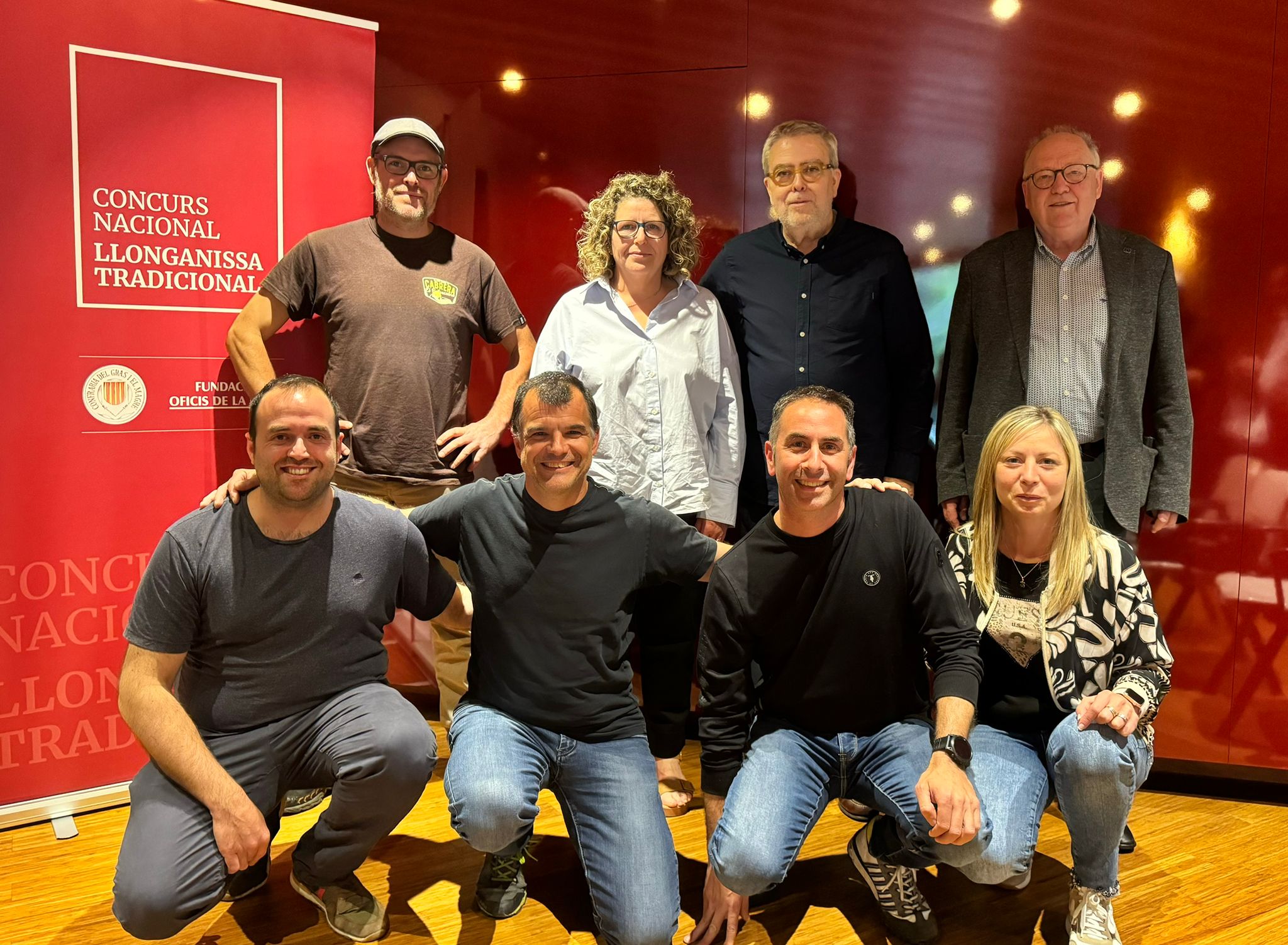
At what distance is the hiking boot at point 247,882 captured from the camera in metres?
2.40

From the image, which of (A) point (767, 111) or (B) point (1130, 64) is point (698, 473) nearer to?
(A) point (767, 111)

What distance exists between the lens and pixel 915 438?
3.04 m

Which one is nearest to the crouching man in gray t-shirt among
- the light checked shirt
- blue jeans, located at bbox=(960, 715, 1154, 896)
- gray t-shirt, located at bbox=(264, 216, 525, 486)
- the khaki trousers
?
the khaki trousers

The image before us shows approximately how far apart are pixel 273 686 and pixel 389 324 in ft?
4.17

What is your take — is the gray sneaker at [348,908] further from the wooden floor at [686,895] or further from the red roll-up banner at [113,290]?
the red roll-up banner at [113,290]

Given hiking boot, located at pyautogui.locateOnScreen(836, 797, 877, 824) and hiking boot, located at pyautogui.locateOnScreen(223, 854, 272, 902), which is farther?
hiking boot, located at pyautogui.locateOnScreen(836, 797, 877, 824)

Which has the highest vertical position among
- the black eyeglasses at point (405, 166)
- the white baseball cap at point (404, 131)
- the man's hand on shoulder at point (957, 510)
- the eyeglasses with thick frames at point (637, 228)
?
the white baseball cap at point (404, 131)

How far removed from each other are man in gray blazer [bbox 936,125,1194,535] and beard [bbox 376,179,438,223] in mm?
1865

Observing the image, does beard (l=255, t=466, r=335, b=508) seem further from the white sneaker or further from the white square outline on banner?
the white sneaker

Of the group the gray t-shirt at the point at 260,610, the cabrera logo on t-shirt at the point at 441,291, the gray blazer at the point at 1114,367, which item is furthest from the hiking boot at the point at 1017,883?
the cabrera logo on t-shirt at the point at 441,291

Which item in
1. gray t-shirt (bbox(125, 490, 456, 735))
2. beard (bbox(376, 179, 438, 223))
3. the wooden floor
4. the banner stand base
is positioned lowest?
the banner stand base

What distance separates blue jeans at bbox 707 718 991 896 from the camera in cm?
211

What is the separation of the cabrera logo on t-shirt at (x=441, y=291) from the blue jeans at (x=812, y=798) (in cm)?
172

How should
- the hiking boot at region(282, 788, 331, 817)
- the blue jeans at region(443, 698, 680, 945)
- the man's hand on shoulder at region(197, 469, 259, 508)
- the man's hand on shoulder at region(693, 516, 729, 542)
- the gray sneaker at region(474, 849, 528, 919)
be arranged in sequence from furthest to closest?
the man's hand on shoulder at region(693, 516, 729, 542) → the hiking boot at region(282, 788, 331, 817) → the gray sneaker at region(474, 849, 528, 919) → the man's hand on shoulder at region(197, 469, 259, 508) → the blue jeans at region(443, 698, 680, 945)
